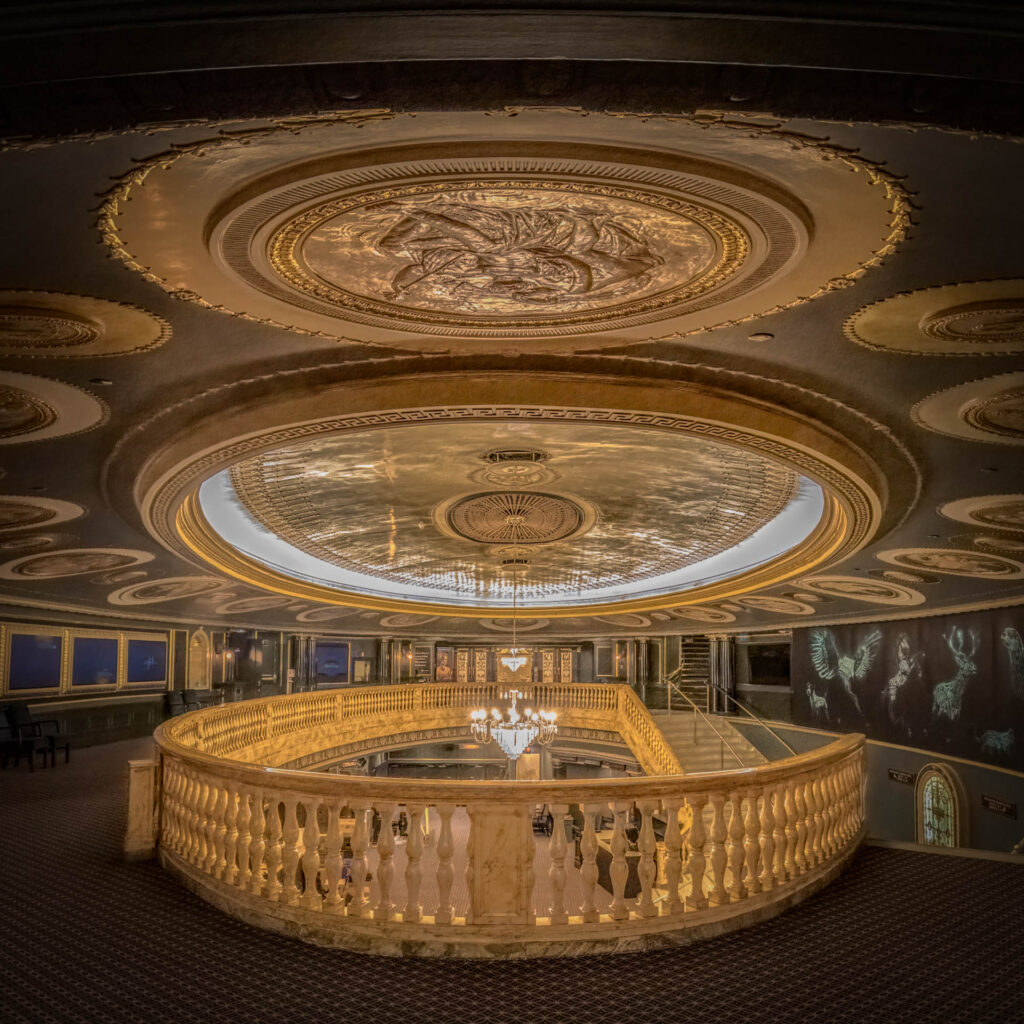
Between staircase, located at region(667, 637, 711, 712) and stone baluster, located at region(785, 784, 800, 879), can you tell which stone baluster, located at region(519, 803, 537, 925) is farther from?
staircase, located at region(667, 637, 711, 712)

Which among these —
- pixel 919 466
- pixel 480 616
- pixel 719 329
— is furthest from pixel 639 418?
pixel 480 616

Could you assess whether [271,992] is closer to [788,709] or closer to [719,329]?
[719,329]

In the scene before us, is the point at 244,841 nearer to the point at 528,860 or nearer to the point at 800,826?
the point at 528,860

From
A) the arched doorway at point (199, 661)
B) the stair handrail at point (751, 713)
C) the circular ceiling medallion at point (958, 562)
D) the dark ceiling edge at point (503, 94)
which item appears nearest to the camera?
the dark ceiling edge at point (503, 94)

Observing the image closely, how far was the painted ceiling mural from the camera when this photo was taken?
3.06 meters

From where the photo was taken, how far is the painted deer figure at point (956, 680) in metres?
15.0

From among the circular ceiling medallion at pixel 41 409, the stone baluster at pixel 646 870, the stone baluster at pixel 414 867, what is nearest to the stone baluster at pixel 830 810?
the stone baluster at pixel 646 870

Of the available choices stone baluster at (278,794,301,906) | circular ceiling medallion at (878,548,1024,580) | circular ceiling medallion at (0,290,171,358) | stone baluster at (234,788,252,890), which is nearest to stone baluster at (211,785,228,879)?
stone baluster at (234,788,252,890)

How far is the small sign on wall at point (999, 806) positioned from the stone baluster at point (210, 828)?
1295 cm

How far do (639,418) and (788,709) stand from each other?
18.9 m

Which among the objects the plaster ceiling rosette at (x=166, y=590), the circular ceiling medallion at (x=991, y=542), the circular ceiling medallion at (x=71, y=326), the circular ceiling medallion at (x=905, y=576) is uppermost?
the circular ceiling medallion at (x=71, y=326)

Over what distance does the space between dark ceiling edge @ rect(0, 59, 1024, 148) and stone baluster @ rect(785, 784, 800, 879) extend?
164 inches

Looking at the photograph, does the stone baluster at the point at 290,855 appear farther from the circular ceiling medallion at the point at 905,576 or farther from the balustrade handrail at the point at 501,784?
the circular ceiling medallion at the point at 905,576

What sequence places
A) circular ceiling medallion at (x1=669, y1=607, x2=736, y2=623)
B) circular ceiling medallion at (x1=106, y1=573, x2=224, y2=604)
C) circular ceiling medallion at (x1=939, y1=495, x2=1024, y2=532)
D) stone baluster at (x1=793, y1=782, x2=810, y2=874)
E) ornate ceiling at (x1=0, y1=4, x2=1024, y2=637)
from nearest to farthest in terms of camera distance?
ornate ceiling at (x1=0, y1=4, x2=1024, y2=637), stone baluster at (x1=793, y1=782, x2=810, y2=874), circular ceiling medallion at (x1=939, y1=495, x2=1024, y2=532), circular ceiling medallion at (x1=106, y1=573, x2=224, y2=604), circular ceiling medallion at (x1=669, y1=607, x2=736, y2=623)
